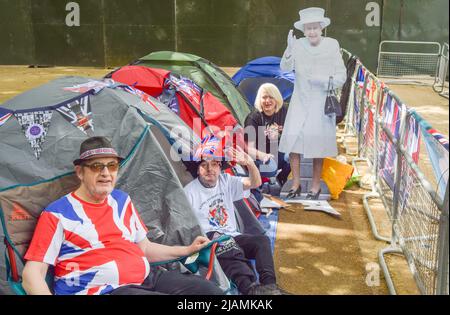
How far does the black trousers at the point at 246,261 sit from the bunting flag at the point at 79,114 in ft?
3.90

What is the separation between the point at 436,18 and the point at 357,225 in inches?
476

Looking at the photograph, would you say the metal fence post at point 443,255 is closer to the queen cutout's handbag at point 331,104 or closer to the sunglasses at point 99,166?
the sunglasses at point 99,166

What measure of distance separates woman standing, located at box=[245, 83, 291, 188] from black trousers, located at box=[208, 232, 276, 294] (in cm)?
198

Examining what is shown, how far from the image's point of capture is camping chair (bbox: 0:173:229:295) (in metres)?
2.98

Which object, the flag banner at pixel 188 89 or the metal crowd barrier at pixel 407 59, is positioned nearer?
the flag banner at pixel 188 89

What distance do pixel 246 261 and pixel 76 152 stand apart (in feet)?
4.67

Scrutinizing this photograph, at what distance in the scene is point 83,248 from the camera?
2.93 m

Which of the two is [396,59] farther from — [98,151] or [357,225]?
[98,151]

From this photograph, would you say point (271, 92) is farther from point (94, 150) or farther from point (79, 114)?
point (94, 150)

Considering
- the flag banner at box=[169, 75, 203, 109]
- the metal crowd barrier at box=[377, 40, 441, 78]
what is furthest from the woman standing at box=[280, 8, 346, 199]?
the metal crowd barrier at box=[377, 40, 441, 78]

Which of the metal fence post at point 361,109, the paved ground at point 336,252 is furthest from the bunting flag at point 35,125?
the metal fence post at point 361,109

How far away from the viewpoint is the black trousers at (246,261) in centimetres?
368

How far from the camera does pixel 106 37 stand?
1728cm

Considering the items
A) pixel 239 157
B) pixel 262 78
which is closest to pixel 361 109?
pixel 262 78
